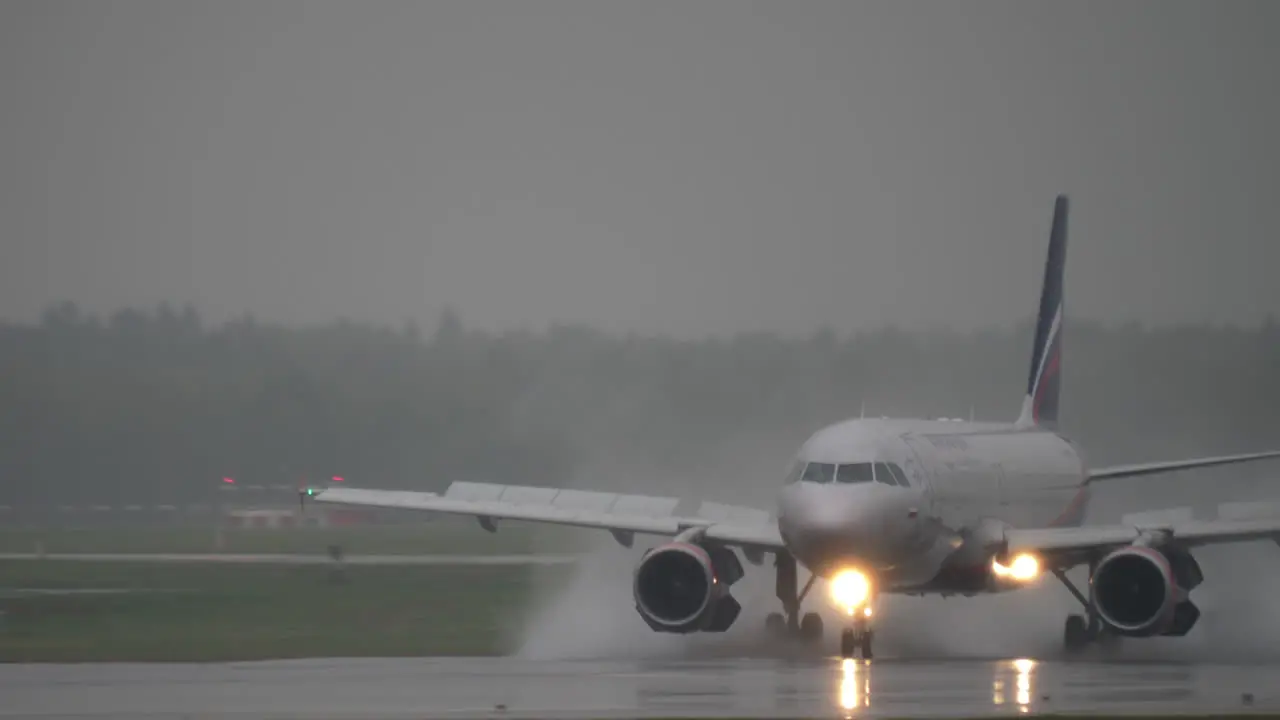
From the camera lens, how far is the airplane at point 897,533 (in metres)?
32.7

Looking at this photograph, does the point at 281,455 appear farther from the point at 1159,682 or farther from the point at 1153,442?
the point at 1159,682

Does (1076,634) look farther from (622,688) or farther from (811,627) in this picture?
(622,688)

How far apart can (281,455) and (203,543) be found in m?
4.31

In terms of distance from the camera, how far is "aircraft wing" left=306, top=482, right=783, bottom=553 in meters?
36.9

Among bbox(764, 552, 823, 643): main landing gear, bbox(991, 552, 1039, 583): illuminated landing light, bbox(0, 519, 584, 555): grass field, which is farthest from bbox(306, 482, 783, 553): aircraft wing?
bbox(0, 519, 584, 555): grass field

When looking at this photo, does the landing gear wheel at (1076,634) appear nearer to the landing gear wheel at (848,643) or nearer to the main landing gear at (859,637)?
the main landing gear at (859,637)

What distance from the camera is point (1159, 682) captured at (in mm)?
27875

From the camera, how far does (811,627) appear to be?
3603cm

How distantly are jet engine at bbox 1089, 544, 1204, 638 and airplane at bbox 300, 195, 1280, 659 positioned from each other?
21 mm

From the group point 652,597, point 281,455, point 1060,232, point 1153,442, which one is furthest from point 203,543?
point 652,597

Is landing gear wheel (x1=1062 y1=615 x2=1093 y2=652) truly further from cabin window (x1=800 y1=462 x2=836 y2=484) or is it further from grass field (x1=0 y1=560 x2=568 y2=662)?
grass field (x1=0 y1=560 x2=568 y2=662)

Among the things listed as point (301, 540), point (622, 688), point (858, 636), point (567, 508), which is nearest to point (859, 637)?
point (858, 636)

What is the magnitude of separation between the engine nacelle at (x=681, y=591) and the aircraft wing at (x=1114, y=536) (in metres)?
4.68

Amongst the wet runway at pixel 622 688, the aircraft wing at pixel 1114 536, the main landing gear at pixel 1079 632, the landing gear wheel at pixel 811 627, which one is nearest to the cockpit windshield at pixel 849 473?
the wet runway at pixel 622 688
